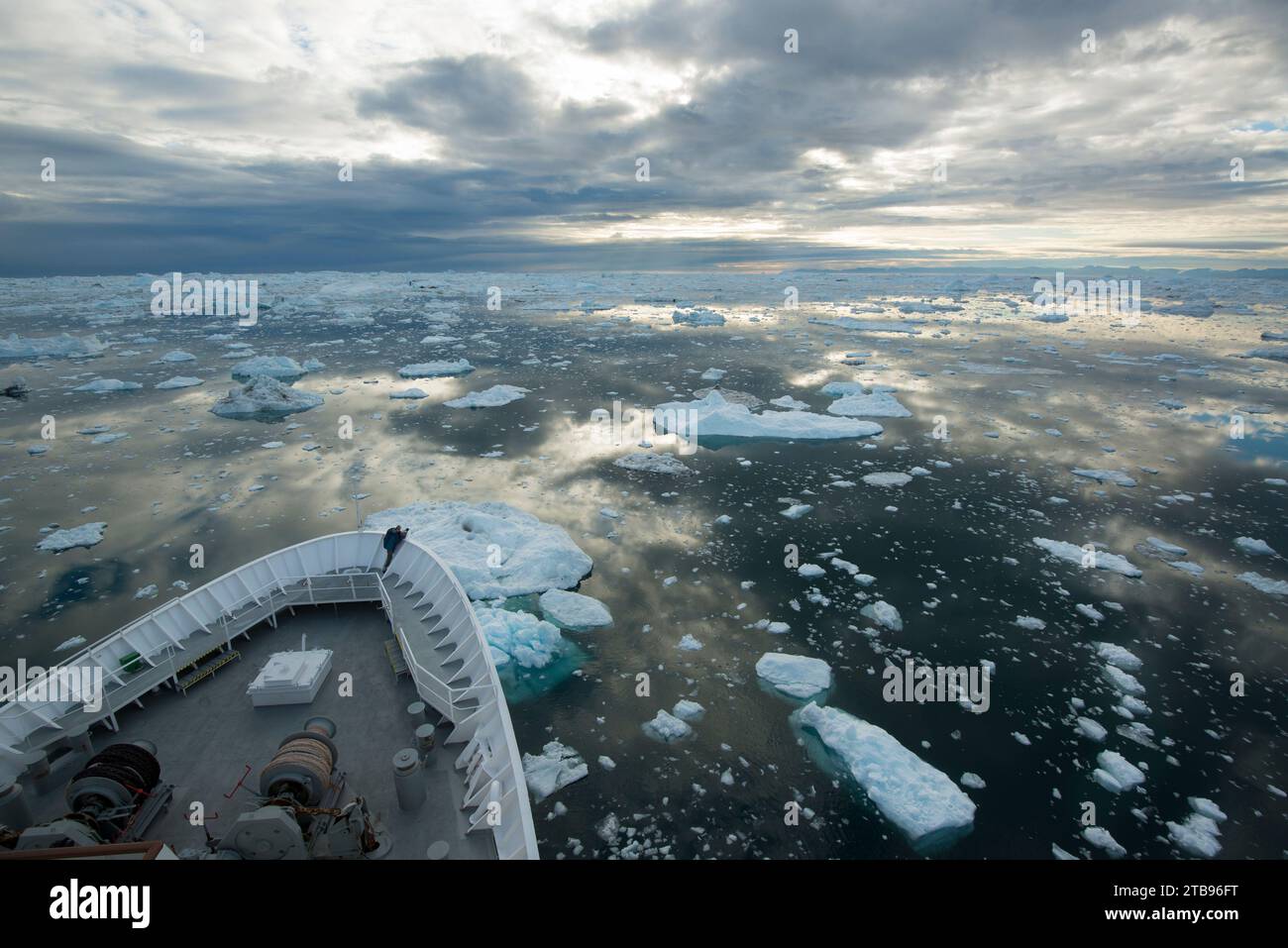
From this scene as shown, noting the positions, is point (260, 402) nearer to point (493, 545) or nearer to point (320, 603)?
point (493, 545)

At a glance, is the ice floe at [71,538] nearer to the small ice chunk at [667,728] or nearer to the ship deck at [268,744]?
the ship deck at [268,744]

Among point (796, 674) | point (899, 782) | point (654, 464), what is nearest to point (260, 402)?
point (654, 464)

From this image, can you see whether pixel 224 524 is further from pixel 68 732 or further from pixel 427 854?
pixel 427 854

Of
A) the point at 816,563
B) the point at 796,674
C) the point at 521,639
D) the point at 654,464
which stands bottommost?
the point at 796,674

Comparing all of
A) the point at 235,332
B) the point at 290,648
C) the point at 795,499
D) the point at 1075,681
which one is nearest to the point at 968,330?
the point at 795,499

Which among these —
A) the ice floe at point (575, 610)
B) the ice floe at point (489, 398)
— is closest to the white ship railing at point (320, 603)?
the ice floe at point (575, 610)
